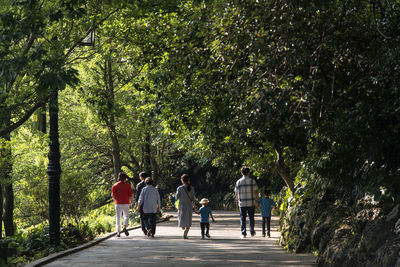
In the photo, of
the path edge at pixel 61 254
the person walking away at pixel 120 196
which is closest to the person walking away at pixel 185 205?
the person walking away at pixel 120 196

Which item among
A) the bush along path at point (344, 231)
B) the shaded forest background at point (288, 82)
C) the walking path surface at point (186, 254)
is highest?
the shaded forest background at point (288, 82)

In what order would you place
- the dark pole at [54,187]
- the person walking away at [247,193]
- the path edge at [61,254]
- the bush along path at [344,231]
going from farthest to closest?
the person walking away at [247,193]
the dark pole at [54,187]
the path edge at [61,254]
the bush along path at [344,231]

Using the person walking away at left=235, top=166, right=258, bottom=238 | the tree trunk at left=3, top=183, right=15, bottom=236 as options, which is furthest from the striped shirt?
the tree trunk at left=3, top=183, right=15, bottom=236

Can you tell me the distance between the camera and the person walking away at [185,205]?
1672 centimetres

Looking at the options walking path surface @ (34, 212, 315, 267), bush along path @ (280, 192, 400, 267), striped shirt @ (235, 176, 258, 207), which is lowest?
walking path surface @ (34, 212, 315, 267)

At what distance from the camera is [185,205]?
1681 centimetres

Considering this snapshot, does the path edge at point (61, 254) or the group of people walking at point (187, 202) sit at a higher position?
the group of people walking at point (187, 202)

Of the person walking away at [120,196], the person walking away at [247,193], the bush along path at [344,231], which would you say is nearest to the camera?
the bush along path at [344,231]

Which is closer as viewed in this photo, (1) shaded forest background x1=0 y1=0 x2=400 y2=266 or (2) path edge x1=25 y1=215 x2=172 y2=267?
(1) shaded forest background x1=0 y1=0 x2=400 y2=266

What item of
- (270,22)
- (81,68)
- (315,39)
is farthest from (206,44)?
(81,68)

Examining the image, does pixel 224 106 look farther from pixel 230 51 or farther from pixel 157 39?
pixel 157 39

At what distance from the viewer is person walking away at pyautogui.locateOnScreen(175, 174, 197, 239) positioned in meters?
16.7

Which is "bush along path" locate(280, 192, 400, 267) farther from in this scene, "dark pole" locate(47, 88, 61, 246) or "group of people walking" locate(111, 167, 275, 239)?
"dark pole" locate(47, 88, 61, 246)

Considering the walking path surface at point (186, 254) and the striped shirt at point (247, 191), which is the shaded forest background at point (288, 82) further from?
the striped shirt at point (247, 191)
